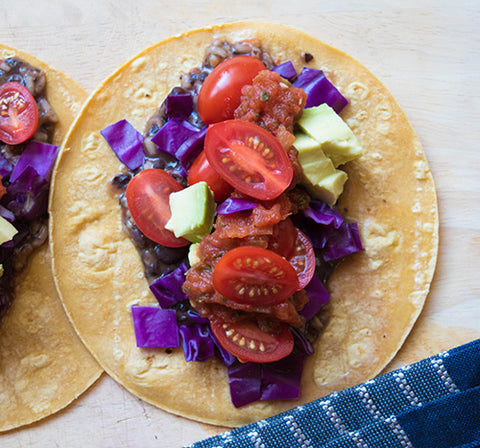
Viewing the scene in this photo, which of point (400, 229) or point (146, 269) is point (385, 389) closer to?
point (400, 229)

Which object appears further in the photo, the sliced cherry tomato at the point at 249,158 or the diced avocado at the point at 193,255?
the diced avocado at the point at 193,255

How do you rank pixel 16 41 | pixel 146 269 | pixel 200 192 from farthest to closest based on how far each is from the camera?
pixel 16 41 → pixel 146 269 → pixel 200 192

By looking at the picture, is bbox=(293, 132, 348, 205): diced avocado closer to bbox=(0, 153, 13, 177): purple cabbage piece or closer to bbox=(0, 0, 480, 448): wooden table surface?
bbox=(0, 0, 480, 448): wooden table surface

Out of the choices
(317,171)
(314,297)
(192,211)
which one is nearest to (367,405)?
(314,297)

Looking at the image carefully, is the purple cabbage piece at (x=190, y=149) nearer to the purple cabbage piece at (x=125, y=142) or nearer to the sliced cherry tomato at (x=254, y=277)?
the purple cabbage piece at (x=125, y=142)

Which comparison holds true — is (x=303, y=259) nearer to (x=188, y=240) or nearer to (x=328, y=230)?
(x=328, y=230)

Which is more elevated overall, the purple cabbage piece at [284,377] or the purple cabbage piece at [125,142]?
the purple cabbage piece at [125,142]

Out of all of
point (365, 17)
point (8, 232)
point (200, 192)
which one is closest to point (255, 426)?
point (200, 192)

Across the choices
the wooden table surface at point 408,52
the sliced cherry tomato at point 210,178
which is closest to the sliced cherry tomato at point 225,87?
the sliced cherry tomato at point 210,178
